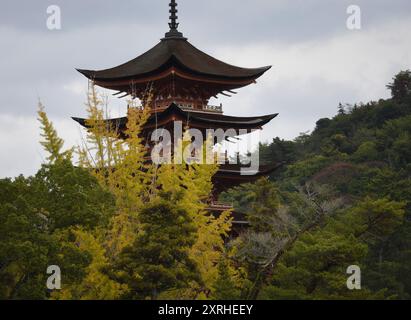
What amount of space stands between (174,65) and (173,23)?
11.5ft

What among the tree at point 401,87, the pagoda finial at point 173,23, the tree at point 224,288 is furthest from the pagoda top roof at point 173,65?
the tree at point 401,87

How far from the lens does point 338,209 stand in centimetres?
3462

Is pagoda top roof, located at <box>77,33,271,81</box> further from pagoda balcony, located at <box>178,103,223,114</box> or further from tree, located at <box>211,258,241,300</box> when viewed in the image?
tree, located at <box>211,258,241,300</box>

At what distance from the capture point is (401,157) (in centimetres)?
7712

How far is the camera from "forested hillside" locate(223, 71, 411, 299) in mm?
27469

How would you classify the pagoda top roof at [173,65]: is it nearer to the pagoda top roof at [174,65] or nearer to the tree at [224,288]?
the pagoda top roof at [174,65]

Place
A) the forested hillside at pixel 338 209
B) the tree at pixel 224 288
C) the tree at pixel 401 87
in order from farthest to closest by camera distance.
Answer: the tree at pixel 401 87 → the forested hillside at pixel 338 209 → the tree at pixel 224 288

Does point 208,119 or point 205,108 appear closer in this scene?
point 208,119

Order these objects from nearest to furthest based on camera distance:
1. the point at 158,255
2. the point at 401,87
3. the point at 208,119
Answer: the point at 158,255 < the point at 208,119 < the point at 401,87

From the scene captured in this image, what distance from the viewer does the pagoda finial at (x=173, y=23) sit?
39531 millimetres

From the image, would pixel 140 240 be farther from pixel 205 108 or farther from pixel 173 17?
pixel 173 17

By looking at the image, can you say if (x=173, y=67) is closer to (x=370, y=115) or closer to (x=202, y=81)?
(x=202, y=81)

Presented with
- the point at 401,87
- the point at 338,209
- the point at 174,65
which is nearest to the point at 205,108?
the point at 174,65

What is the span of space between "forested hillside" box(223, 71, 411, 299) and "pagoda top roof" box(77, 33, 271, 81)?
18.1 ft
